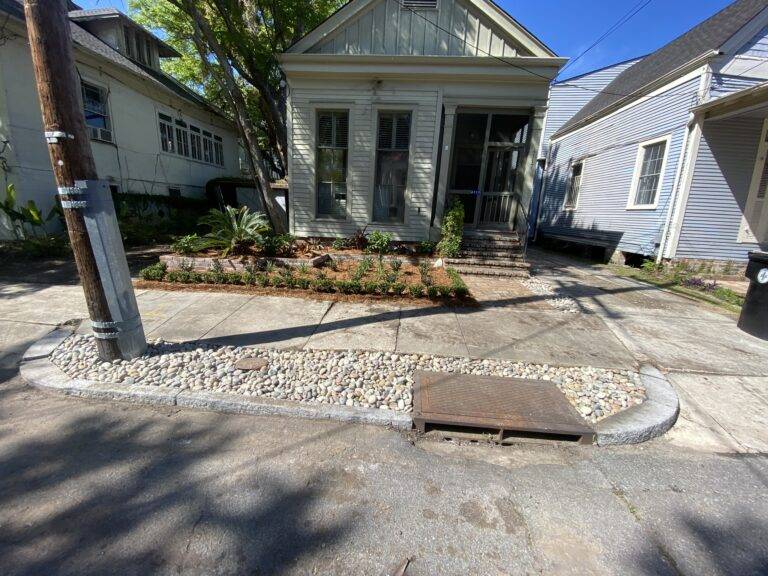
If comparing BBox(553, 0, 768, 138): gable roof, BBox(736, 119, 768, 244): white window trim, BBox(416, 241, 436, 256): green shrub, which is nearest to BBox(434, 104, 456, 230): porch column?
BBox(416, 241, 436, 256): green shrub

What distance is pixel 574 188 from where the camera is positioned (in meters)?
13.6

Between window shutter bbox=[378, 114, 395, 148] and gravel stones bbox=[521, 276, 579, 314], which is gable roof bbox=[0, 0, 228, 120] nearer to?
window shutter bbox=[378, 114, 395, 148]

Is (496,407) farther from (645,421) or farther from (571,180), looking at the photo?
(571,180)

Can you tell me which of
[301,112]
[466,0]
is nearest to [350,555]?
[301,112]

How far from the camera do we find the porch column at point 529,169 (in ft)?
25.9

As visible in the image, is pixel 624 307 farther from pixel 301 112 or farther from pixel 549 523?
pixel 301 112

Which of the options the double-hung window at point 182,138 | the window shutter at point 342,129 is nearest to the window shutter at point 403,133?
the window shutter at point 342,129

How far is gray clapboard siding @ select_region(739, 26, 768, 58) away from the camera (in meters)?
7.68

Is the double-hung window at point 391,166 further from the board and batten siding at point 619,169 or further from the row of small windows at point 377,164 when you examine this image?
the board and batten siding at point 619,169

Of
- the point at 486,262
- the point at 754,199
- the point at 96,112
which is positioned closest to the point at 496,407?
the point at 486,262

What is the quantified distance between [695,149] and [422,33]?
22.5 ft

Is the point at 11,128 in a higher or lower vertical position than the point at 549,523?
higher

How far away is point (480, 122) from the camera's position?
8.61 metres

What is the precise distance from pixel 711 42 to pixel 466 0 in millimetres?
5923
